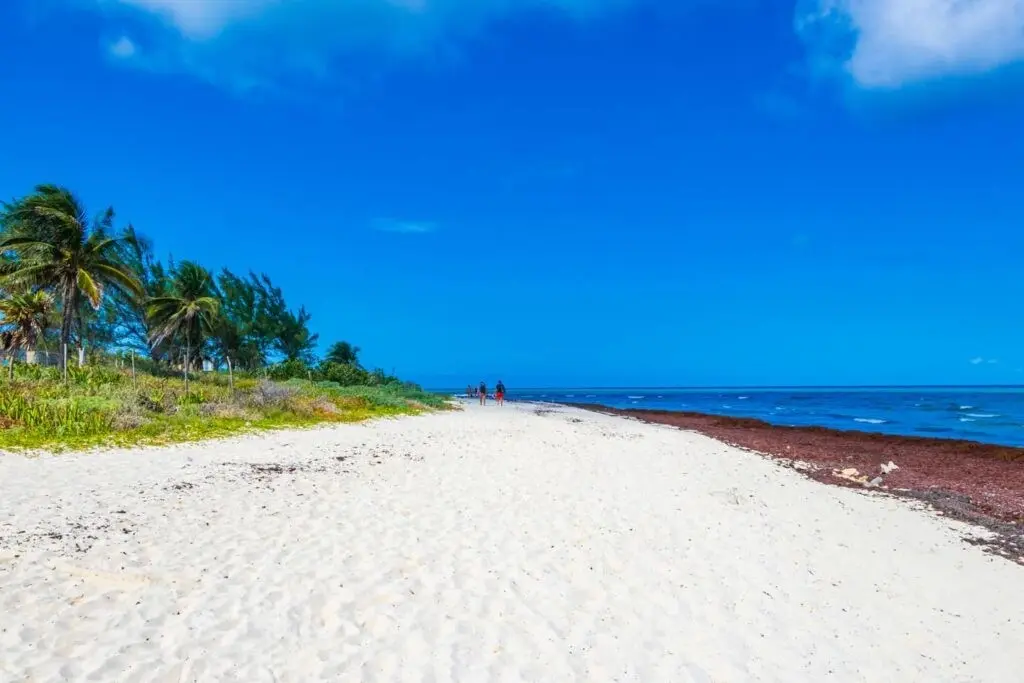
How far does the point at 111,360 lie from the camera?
3634 centimetres

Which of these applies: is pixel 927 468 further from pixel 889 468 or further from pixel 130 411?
pixel 130 411

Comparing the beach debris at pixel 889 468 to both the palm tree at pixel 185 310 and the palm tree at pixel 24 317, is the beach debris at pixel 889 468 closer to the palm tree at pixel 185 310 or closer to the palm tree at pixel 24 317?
the palm tree at pixel 185 310

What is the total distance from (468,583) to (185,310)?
3150cm

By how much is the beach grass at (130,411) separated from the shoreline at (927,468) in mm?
16531

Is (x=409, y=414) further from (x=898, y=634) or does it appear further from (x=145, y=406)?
(x=898, y=634)

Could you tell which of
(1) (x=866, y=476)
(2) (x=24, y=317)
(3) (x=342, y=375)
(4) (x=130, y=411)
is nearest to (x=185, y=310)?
(2) (x=24, y=317)

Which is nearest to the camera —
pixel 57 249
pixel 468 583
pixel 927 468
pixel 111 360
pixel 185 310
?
pixel 468 583

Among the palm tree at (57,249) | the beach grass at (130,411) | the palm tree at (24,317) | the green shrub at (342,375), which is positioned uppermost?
the palm tree at (57,249)

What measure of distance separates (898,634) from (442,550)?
505cm

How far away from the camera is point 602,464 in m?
13.6

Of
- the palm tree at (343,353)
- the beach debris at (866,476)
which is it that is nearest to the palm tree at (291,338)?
the palm tree at (343,353)

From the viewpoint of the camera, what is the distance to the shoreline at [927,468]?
11297 mm

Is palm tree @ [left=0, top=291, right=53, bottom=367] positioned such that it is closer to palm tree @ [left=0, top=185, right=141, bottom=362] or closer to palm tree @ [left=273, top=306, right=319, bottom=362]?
palm tree @ [left=0, top=185, right=141, bottom=362]

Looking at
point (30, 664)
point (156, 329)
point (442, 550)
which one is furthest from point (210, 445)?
point (156, 329)
